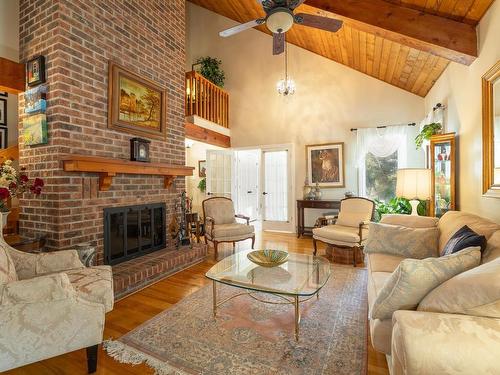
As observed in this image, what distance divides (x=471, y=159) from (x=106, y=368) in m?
3.57

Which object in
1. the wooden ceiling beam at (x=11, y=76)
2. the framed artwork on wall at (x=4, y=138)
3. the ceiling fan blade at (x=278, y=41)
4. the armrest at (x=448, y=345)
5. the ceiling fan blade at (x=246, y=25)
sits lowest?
the armrest at (x=448, y=345)

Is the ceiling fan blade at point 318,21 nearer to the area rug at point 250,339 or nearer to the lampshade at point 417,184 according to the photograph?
the lampshade at point 417,184

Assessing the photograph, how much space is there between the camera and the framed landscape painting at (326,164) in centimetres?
532

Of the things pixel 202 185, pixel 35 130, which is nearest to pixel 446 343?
pixel 35 130

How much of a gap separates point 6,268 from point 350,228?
3.74 meters

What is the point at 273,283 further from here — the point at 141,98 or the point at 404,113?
the point at 404,113

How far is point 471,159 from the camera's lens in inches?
Result: 102

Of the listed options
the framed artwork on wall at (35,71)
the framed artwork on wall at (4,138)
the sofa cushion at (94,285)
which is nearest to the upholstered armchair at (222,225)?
the sofa cushion at (94,285)

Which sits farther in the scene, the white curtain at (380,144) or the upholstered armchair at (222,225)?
the white curtain at (380,144)

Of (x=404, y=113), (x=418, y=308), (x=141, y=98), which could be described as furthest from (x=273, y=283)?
(x=404, y=113)

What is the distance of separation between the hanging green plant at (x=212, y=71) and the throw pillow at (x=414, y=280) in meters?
5.92

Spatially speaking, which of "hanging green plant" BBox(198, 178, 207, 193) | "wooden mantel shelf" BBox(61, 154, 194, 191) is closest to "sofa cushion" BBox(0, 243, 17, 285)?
"wooden mantel shelf" BBox(61, 154, 194, 191)

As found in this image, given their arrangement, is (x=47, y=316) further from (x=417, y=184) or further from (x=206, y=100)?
(x=206, y=100)

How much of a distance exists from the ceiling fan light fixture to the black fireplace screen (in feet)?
8.26
